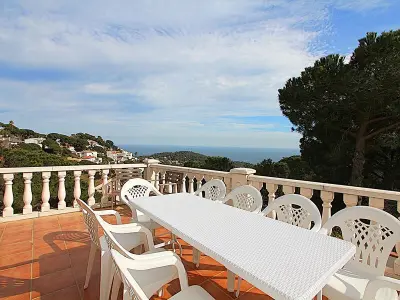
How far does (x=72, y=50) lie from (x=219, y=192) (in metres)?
4.53

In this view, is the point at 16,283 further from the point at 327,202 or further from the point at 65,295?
the point at 327,202

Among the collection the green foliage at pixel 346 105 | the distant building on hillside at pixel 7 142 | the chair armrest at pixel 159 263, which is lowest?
the chair armrest at pixel 159 263

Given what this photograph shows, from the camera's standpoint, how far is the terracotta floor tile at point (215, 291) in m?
2.10

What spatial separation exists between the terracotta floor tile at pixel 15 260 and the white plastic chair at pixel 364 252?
9.97 ft

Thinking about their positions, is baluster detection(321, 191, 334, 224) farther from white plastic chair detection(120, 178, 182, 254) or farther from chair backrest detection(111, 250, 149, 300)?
chair backrest detection(111, 250, 149, 300)

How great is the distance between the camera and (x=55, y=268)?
2.54 meters

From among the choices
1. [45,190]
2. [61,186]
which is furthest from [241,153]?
[45,190]

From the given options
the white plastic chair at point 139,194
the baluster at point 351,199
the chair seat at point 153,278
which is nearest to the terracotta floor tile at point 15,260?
the white plastic chair at point 139,194

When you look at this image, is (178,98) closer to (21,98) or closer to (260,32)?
(260,32)

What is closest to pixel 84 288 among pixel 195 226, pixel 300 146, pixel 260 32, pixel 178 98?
pixel 195 226

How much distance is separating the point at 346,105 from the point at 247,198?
26.2 ft

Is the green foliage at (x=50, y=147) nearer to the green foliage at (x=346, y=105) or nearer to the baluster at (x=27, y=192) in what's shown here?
the baluster at (x=27, y=192)

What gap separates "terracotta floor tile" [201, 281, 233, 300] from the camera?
6.89 ft

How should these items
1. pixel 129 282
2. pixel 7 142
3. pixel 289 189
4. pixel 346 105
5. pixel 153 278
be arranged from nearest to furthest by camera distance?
pixel 129 282 < pixel 153 278 < pixel 289 189 < pixel 346 105 < pixel 7 142
